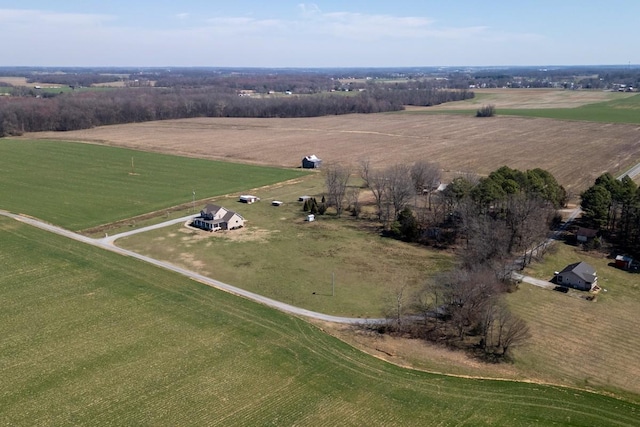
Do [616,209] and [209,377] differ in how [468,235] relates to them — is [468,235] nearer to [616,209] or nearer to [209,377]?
[616,209]

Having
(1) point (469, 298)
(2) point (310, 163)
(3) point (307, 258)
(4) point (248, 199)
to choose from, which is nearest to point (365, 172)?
(4) point (248, 199)

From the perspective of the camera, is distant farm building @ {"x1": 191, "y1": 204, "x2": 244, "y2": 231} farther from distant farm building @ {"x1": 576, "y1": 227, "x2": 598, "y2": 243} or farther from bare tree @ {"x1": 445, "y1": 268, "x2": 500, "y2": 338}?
distant farm building @ {"x1": 576, "y1": 227, "x2": 598, "y2": 243}

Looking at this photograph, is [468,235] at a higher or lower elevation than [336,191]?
lower

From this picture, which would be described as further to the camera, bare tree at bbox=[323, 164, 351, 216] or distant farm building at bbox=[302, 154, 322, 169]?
distant farm building at bbox=[302, 154, 322, 169]

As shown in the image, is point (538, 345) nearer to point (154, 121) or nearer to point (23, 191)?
point (23, 191)

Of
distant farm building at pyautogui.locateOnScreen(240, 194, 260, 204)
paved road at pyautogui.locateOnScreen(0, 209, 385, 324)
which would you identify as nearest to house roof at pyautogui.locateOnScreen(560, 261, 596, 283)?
paved road at pyautogui.locateOnScreen(0, 209, 385, 324)

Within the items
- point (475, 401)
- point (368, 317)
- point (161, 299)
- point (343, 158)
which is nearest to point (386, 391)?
point (475, 401)
